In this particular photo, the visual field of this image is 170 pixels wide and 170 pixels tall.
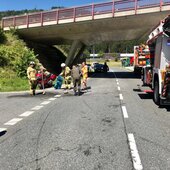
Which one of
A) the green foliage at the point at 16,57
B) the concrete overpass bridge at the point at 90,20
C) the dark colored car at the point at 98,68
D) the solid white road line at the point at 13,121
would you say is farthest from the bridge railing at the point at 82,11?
the solid white road line at the point at 13,121

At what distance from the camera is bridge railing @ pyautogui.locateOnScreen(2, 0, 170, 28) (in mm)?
26172

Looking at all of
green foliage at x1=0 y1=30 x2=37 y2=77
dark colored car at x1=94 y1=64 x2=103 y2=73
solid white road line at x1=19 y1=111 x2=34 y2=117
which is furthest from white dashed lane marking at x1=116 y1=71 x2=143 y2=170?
dark colored car at x1=94 y1=64 x2=103 y2=73

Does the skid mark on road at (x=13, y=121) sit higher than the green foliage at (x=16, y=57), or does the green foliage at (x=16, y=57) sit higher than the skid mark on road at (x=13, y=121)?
the green foliage at (x=16, y=57)

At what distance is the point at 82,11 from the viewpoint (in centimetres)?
2953

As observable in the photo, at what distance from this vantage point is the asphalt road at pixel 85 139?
534 centimetres

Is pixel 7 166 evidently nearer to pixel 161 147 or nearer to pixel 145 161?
pixel 145 161

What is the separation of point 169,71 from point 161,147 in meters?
5.06

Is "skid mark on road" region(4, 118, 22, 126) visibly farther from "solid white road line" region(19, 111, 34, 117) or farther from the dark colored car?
the dark colored car

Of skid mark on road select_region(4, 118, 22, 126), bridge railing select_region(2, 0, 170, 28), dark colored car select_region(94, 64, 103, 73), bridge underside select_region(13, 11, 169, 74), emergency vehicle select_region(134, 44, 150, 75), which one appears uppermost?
bridge railing select_region(2, 0, 170, 28)

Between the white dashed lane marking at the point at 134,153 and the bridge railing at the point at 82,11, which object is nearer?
the white dashed lane marking at the point at 134,153

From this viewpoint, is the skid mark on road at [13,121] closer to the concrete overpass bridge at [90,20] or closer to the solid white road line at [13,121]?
the solid white road line at [13,121]

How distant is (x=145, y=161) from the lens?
17.7 ft

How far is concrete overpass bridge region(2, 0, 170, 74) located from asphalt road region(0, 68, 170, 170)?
16.3 meters

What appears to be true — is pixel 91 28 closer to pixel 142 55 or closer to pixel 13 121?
pixel 142 55
